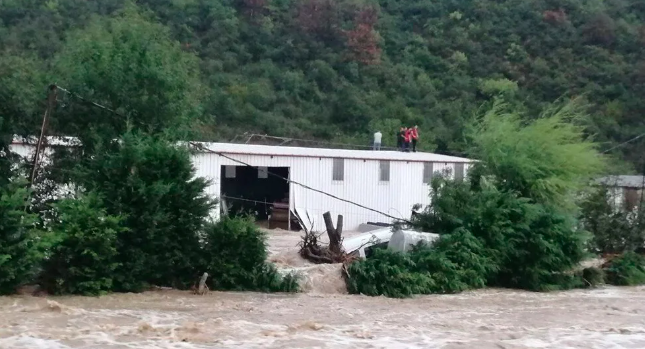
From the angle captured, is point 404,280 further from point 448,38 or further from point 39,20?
point 448,38

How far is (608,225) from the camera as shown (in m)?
27.4

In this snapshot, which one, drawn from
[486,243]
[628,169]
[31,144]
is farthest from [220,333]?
[628,169]

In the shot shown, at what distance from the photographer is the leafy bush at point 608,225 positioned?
27.4 m

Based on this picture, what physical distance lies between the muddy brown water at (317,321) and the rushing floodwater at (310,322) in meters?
0.02

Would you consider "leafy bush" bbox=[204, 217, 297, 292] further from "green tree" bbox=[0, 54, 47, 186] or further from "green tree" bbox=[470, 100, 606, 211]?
"green tree" bbox=[470, 100, 606, 211]

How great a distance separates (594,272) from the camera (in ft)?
81.6

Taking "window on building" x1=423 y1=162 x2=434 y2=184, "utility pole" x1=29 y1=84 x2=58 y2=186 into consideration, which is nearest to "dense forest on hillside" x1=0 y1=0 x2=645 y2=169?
"window on building" x1=423 y1=162 x2=434 y2=184

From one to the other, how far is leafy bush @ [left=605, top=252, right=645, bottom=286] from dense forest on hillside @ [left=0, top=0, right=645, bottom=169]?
2587cm

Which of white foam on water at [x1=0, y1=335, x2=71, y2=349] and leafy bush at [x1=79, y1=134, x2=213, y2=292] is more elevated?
leafy bush at [x1=79, y1=134, x2=213, y2=292]

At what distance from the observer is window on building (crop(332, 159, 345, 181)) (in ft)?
112

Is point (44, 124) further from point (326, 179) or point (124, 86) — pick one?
point (326, 179)

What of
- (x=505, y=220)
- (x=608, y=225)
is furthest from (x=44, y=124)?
(x=608, y=225)

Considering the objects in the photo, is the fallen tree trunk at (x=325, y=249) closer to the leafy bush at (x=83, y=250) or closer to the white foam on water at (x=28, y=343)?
the leafy bush at (x=83, y=250)

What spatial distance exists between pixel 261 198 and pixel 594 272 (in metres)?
14.8
